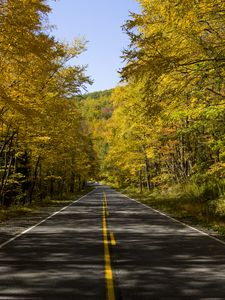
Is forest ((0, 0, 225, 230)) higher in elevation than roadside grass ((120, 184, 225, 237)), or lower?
higher

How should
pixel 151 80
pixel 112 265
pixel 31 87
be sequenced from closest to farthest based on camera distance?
1. pixel 112 265
2. pixel 151 80
3. pixel 31 87

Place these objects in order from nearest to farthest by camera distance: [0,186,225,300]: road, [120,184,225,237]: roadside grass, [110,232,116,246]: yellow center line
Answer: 1. [0,186,225,300]: road
2. [110,232,116,246]: yellow center line
3. [120,184,225,237]: roadside grass

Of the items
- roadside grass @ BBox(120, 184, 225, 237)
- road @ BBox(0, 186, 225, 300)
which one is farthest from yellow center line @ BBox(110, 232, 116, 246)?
roadside grass @ BBox(120, 184, 225, 237)

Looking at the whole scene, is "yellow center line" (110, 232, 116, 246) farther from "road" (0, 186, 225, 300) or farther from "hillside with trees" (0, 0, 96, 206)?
"hillside with trees" (0, 0, 96, 206)

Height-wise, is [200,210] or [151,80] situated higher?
[151,80]

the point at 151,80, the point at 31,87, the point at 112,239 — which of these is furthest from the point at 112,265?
the point at 31,87

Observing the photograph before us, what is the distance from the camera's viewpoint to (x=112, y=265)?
8.92m

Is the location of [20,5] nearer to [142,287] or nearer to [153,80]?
[153,80]

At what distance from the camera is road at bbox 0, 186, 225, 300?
6852 mm

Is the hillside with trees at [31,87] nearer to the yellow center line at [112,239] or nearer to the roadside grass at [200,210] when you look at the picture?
the yellow center line at [112,239]

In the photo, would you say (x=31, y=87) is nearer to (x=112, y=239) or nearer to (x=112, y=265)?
(x=112, y=239)

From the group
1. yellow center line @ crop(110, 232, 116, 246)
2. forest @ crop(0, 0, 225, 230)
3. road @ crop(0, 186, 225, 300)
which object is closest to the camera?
road @ crop(0, 186, 225, 300)

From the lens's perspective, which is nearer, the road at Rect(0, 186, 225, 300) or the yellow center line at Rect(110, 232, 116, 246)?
the road at Rect(0, 186, 225, 300)

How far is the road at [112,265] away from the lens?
22.5ft
